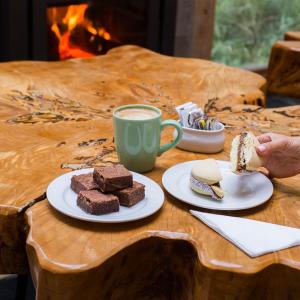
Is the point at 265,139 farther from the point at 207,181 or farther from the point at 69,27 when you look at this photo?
the point at 69,27

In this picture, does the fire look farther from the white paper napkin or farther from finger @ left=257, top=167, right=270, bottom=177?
the white paper napkin

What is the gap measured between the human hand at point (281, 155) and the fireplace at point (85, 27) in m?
1.93

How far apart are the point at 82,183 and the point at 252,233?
328 mm

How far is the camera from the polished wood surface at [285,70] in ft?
9.11

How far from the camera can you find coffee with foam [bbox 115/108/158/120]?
4.14 ft

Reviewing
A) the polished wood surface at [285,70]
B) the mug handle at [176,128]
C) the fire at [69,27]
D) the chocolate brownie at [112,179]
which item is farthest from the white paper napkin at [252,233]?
the fire at [69,27]

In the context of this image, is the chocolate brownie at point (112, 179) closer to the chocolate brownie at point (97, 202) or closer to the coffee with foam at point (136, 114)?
the chocolate brownie at point (97, 202)

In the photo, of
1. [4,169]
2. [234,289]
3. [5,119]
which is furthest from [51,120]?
[234,289]

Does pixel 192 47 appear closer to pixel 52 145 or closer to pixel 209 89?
pixel 209 89

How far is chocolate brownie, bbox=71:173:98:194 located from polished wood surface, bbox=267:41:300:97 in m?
1.83

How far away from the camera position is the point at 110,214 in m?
1.04

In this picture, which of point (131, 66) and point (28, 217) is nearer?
point (28, 217)

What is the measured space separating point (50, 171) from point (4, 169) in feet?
0.33

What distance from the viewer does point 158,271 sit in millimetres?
1104
